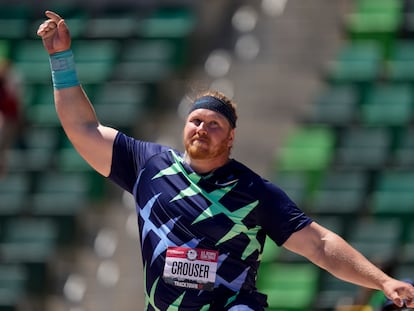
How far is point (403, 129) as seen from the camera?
11.3 metres

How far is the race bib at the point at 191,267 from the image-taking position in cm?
500

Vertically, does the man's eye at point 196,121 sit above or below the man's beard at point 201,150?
above

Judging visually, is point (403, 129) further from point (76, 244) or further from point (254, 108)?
point (76, 244)

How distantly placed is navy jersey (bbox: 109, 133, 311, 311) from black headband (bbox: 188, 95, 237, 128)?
22cm

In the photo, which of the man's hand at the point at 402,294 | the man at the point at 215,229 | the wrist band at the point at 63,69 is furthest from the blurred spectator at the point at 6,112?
the man's hand at the point at 402,294

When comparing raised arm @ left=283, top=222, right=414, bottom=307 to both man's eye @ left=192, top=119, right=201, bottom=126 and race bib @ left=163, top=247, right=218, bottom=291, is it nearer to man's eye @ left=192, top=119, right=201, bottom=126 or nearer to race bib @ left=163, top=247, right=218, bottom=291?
race bib @ left=163, top=247, right=218, bottom=291

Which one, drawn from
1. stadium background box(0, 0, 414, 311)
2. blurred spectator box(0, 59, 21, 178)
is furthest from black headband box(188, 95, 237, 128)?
blurred spectator box(0, 59, 21, 178)

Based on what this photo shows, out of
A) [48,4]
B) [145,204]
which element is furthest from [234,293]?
[48,4]

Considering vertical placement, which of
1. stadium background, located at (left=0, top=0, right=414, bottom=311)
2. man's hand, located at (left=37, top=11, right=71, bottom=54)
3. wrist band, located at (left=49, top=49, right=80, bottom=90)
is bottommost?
stadium background, located at (left=0, top=0, right=414, bottom=311)

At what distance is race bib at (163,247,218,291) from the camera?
5000 millimetres

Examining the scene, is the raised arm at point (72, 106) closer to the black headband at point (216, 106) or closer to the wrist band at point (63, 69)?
the wrist band at point (63, 69)

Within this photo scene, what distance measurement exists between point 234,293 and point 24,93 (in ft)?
25.9

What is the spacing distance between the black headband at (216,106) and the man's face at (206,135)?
0.02 meters

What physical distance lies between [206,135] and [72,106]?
0.72 meters
